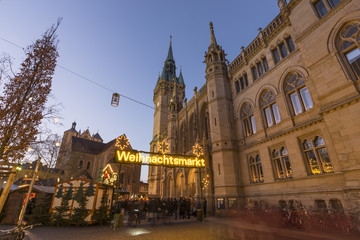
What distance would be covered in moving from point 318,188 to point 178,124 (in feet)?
77.9

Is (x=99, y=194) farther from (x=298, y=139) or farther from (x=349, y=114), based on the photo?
(x=349, y=114)

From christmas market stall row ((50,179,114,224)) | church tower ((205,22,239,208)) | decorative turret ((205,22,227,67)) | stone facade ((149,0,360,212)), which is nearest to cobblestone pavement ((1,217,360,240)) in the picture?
christmas market stall row ((50,179,114,224))

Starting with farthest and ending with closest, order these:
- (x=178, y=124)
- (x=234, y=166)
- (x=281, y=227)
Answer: (x=178, y=124)
(x=234, y=166)
(x=281, y=227)

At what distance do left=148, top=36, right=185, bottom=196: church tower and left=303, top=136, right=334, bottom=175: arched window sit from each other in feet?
53.2

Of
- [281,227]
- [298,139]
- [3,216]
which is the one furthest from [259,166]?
[3,216]

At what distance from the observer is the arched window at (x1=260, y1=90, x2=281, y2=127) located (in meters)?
15.1

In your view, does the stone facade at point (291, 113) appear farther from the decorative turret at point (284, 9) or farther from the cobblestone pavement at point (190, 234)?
the cobblestone pavement at point (190, 234)

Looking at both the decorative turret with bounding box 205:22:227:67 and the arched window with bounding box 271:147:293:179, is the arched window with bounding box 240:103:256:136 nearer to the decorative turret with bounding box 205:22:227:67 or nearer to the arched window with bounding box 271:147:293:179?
the arched window with bounding box 271:147:293:179

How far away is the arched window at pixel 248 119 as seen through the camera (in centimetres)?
1741

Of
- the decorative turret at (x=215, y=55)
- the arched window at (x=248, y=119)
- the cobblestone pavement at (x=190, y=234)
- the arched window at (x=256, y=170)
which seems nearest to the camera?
the cobblestone pavement at (x=190, y=234)

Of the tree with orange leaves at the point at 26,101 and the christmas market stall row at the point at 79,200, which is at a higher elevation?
the tree with orange leaves at the point at 26,101

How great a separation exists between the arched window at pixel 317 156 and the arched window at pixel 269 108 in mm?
3230

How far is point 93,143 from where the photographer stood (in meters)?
54.4

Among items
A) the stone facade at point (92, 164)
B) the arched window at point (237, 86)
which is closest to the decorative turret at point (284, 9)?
the arched window at point (237, 86)
